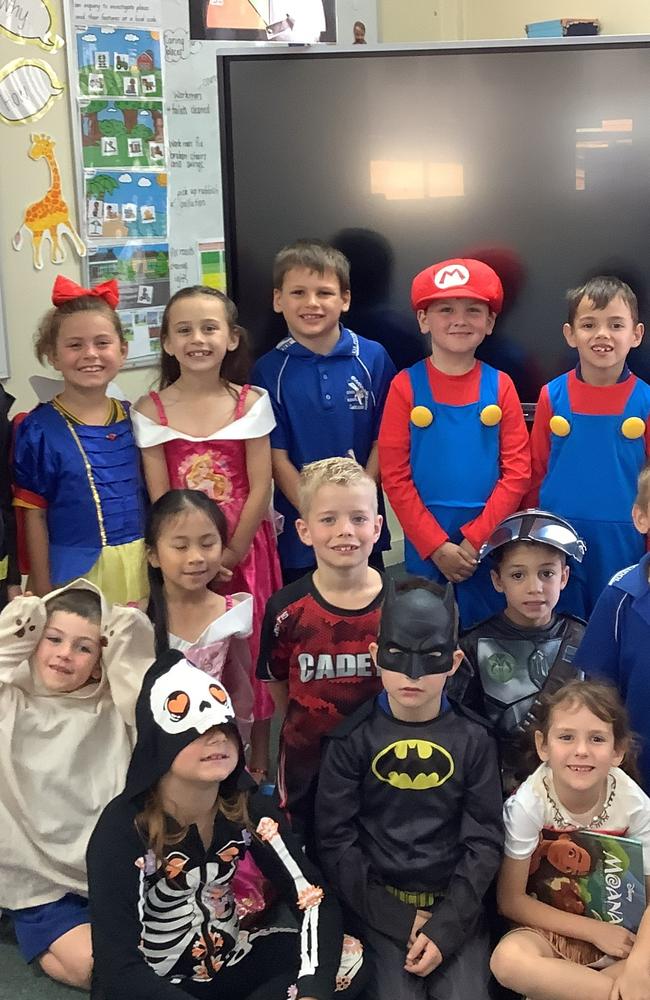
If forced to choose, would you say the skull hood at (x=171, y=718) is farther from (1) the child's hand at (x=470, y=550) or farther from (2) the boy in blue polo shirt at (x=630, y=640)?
(1) the child's hand at (x=470, y=550)

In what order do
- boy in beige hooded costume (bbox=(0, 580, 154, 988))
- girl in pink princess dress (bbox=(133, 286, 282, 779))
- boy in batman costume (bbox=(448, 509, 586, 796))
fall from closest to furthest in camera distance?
boy in beige hooded costume (bbox=(0, 580, 154, 988)) < boy in batman costume (bbox=(448, 509, 586, 796)) < girl in pink princess dress (bbox=(133, 286, 282, 779))

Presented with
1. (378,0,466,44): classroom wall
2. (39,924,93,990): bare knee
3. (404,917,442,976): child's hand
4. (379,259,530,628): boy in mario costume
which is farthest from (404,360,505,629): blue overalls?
(378,0,466,44): classroom wall

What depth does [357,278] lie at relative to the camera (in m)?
3.04

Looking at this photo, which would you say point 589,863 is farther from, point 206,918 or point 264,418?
point 264,418

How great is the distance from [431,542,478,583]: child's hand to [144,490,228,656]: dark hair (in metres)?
0.55

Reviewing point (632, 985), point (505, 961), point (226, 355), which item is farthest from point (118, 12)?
point (632, 985)

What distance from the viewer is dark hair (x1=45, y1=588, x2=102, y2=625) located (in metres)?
2.17

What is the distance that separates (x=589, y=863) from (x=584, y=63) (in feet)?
6.65

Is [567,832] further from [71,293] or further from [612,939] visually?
[71,293]

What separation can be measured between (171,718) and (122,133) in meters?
2.29

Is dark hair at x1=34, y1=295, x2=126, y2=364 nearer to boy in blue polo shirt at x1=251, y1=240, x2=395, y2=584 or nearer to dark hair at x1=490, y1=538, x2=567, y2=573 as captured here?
boy in blue polo shirt at x1=251, y1=240, x2=395, y2=584

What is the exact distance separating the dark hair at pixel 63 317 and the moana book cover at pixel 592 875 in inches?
60.0

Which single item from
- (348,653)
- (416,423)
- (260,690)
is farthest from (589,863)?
(416,423)

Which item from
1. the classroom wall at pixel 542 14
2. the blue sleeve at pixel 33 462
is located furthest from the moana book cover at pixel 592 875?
the classroom wall at pixel 542 14
